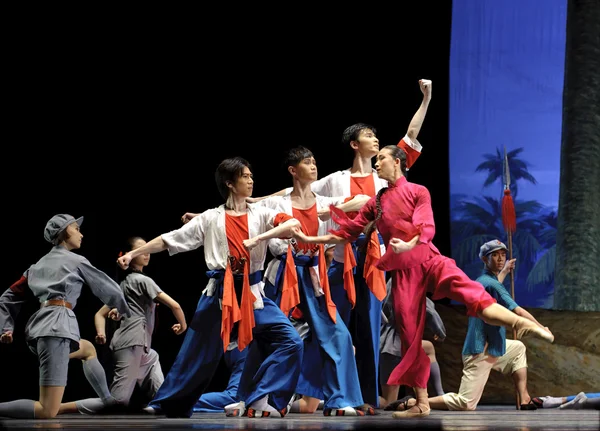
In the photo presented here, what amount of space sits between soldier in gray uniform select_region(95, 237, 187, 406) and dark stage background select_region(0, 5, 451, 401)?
946mm

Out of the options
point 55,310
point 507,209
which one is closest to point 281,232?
point 55,310

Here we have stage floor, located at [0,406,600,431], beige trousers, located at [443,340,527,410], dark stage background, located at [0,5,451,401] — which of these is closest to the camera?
stage floor, located at [0,406,600,431]

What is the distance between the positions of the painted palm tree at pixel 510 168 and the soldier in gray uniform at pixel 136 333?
2968 mm

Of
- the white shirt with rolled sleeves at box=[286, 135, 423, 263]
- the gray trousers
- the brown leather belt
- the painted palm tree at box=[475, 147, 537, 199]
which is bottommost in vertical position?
the gray trousers

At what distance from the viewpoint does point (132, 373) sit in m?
6.25

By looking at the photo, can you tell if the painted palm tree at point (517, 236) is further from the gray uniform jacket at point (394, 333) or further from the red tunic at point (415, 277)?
the red tunic at point (415, 277)

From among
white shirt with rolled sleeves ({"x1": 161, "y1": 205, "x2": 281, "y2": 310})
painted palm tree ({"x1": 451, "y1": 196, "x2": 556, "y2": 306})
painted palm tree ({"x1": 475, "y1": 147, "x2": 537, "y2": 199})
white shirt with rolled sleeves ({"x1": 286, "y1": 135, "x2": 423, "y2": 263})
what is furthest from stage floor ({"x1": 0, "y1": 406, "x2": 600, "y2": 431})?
painted palm tree ({"x1": 475, "y1": 147, "x2": 537, "y2": 199})

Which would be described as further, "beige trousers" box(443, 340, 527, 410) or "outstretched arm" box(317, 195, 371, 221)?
"beige trousers" box(443, 340, 527, 410)

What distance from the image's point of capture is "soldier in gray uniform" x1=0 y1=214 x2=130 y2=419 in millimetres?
5516

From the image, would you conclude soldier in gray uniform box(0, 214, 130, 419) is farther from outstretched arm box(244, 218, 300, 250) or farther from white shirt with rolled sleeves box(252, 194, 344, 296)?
outstretched arm box(244, 218, 300, 250)

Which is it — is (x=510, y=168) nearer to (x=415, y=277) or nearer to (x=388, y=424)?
(x=415, y=277)

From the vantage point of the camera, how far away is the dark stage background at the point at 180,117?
736 cm

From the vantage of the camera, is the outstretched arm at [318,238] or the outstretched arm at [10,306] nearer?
the outstretched arm at [318,238]

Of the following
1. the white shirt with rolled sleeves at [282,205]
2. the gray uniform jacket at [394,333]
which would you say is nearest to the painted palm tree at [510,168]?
the gray uniform jacket at [394,333]
